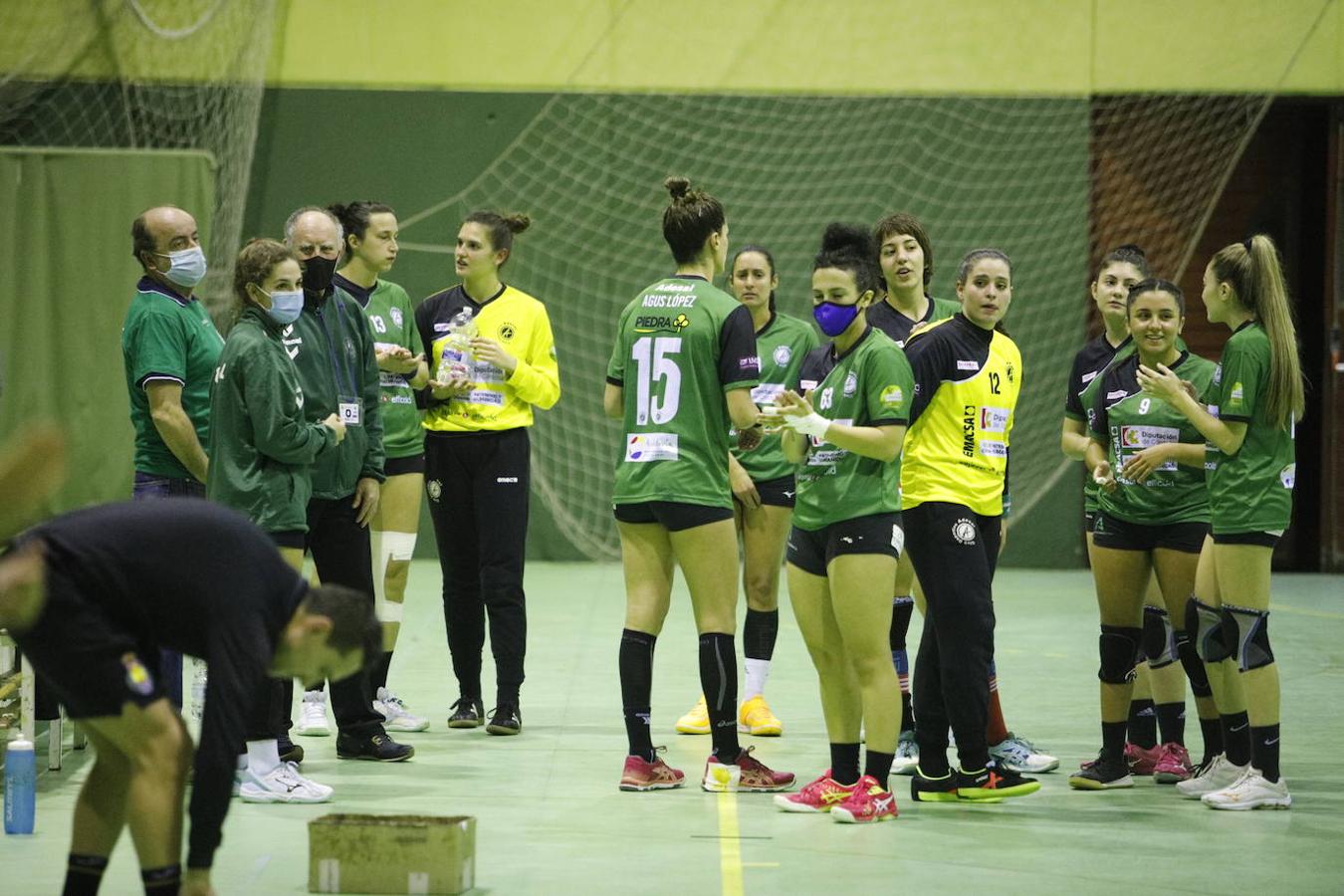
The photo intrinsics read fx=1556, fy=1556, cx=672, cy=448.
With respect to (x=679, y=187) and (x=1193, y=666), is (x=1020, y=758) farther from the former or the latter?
(x=679, y=187)

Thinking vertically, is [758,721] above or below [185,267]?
below

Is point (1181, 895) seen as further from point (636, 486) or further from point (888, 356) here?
point (636, 486)

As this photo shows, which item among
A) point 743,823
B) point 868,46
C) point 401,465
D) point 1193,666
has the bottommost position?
point 743,823

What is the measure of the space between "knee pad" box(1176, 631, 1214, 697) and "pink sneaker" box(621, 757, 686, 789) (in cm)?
187

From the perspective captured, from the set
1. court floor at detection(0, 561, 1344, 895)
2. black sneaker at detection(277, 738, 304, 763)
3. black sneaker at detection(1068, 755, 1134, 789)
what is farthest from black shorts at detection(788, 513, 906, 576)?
black sneaker at detection(277, 738, 304, 763)

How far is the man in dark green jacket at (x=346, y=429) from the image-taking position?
5.43 metres

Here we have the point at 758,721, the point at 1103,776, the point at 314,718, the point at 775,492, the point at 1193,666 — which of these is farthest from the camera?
the point at 775,492

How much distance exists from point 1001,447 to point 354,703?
2.48m

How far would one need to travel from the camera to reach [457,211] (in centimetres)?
1248

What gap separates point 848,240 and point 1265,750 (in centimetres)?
213

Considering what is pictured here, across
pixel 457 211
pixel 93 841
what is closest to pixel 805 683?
pixel 93 841

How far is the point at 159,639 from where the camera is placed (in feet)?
11.0

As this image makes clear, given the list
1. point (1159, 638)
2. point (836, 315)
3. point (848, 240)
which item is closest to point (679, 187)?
point (848, 240)

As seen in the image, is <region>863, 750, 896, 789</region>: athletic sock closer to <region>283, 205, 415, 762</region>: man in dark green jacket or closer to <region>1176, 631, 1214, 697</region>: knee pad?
<region>1176, 631, 1214, 697</region>: knee pad
